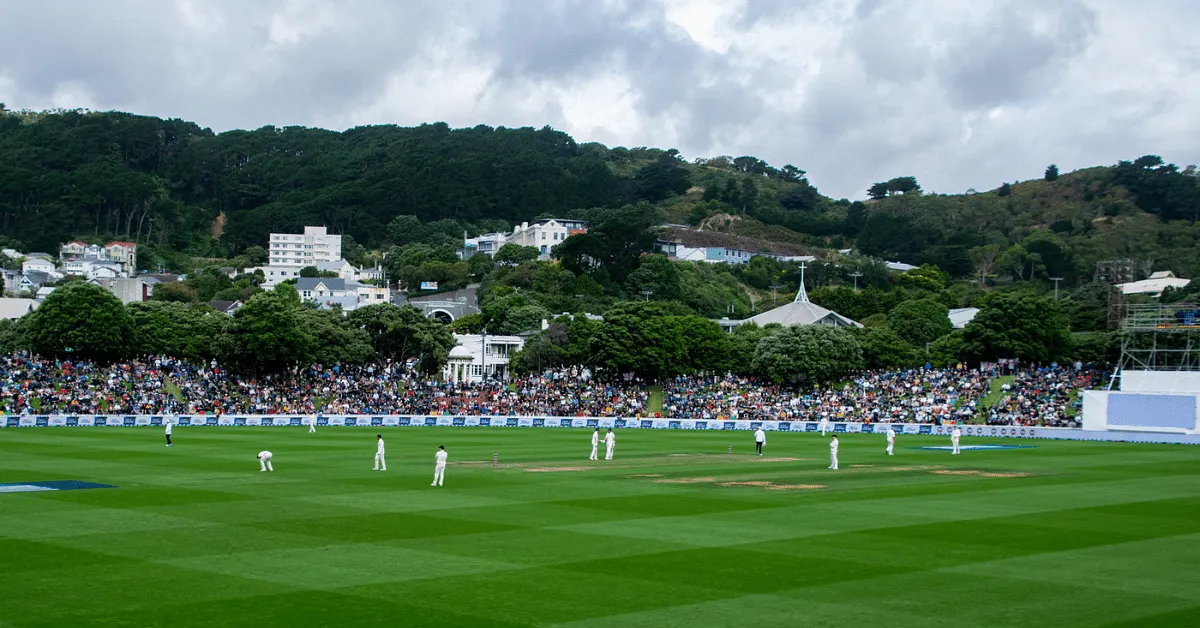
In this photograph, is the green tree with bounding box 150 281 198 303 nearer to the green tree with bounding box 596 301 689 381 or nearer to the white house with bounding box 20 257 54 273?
the white house with bounding box 20 257 54 273

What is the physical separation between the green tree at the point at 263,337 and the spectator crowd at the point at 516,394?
1.50 meters

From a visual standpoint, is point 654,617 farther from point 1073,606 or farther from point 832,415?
point 832,415

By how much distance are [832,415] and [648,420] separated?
12.2 metres

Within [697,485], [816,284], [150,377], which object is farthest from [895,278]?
[697,485]

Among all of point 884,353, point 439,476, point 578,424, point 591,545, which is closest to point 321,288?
point 884,353

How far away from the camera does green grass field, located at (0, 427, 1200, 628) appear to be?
16469 millimetres

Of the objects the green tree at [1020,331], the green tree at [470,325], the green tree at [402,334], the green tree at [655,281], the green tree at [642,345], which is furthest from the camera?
the green tree at [655,281]

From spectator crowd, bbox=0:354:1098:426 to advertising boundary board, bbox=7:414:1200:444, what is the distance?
197 cm

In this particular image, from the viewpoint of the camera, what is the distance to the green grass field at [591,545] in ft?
54.0

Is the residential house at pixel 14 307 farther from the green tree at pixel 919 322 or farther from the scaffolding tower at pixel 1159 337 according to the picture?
the scaffolding tower at pixel 1159 337

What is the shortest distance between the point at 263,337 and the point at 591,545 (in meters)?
59.6

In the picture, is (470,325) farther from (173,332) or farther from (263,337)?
(263,337)

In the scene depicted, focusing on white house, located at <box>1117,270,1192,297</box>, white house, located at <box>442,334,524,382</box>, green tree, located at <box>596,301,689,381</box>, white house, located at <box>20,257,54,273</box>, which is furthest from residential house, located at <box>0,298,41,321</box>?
white house, located at <box>1117,270,1192,297</box>

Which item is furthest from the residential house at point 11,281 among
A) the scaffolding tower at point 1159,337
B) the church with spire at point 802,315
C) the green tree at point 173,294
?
→ the scaffolding tower at point 1159,337
